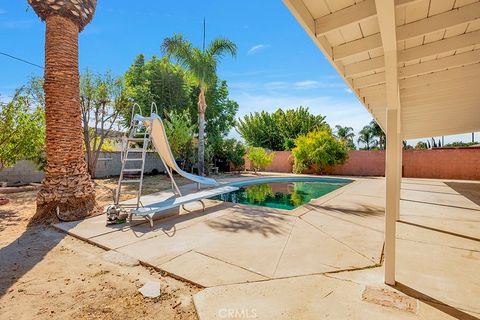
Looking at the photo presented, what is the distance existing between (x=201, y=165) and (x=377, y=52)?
12.2 metres

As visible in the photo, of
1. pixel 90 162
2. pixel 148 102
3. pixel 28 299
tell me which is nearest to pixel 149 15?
pixel 148 102

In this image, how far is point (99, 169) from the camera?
13.7 metres

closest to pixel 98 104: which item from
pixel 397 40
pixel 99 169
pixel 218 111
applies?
pixel 99 169

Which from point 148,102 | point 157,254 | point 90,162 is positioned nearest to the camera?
point 157,254

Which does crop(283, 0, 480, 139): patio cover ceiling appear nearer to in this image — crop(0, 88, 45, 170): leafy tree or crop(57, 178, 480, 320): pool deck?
crop(57, 178, 480, 320): pool deck

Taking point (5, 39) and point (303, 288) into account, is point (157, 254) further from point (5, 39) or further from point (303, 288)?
point (5, 39)

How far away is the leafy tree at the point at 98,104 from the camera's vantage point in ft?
38.0

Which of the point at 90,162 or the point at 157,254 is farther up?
the point at 90,162

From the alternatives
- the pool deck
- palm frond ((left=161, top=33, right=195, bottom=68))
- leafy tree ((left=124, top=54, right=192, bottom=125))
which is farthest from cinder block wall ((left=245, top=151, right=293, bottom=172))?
the pool deck

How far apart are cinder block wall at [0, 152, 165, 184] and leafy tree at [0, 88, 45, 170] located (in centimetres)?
393

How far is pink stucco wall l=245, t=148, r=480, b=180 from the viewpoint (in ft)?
46.4

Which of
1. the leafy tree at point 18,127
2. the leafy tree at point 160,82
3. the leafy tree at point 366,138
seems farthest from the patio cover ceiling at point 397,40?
the leafy tree at point 366,138

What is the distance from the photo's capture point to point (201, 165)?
14.5 m

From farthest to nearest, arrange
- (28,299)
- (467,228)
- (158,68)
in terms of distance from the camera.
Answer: (158,68) → (467,228) → (28,299)
